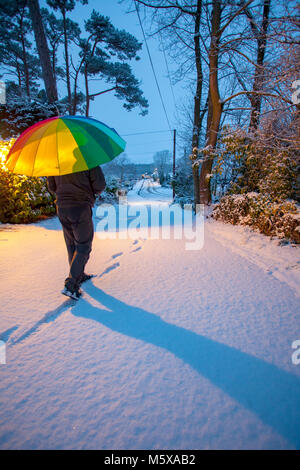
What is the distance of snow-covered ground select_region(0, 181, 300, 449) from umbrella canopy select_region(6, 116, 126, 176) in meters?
1.55

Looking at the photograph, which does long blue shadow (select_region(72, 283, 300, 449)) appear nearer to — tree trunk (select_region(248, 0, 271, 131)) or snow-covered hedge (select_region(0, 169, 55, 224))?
tree trunk (select_region(248, 0, 271, 131))

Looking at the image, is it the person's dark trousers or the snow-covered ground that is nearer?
the snow-covered ground

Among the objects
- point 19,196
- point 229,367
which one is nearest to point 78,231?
point 229,367

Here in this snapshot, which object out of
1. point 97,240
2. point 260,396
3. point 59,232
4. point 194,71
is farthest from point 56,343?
point 194,71

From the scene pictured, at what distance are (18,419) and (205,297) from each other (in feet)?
6.51

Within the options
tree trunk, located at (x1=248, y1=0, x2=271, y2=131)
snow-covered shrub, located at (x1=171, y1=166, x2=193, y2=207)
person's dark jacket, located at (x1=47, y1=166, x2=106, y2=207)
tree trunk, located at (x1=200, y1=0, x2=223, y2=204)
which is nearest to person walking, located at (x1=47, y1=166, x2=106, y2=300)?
person's dark jacket, located at (x1=47, y1=166, x2=106, y2=207)

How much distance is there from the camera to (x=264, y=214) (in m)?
4.33

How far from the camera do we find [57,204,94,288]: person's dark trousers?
2.26 metres

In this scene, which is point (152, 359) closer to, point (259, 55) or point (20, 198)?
point (20, 198)

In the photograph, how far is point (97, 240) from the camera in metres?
4.83

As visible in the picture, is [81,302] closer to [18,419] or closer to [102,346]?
[102,346]

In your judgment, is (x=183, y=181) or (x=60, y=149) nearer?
(x=60, y=149)

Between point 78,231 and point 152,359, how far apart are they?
1539 millimetres

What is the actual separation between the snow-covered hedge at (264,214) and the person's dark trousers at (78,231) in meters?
3.62
